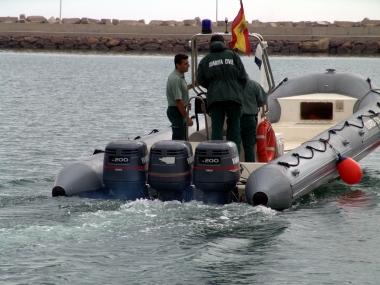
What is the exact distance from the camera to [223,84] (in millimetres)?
11359

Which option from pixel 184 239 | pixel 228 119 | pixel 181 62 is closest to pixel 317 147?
pixel 228 119

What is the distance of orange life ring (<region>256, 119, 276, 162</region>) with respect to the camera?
39.3ft

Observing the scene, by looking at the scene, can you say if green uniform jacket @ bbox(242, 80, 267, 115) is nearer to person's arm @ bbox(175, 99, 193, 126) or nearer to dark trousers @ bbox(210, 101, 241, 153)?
dark trousers @ bbox(210, 101, 241, 153)

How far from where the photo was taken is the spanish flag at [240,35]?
38.9 ft

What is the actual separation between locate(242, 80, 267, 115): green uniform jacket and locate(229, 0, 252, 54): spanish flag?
367mm

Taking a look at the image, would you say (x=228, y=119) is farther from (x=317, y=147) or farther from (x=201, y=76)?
(x=317, y=147)

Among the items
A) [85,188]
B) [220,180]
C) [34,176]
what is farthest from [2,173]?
[220,180]

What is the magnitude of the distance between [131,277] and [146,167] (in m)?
Result: 2.30

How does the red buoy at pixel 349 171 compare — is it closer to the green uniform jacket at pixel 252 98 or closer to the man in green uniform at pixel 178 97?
the green uniform jacket at pixel 252 98

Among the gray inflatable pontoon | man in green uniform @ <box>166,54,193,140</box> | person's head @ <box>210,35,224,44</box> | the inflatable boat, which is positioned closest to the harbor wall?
the gray inflatable pontoon

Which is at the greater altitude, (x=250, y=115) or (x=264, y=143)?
(x=250, y=115)

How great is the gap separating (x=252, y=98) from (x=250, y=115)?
0.17 metres

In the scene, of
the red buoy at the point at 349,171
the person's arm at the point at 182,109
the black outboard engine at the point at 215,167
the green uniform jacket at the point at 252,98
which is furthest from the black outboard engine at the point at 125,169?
the red buoy at the point at 349,171

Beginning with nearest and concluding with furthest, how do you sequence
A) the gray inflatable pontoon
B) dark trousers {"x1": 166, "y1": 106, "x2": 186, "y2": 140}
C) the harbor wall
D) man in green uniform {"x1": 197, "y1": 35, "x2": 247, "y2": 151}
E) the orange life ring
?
the gray inflatable pontoon → man in green uniform {"x1": 197, "y1": 35, "x2": 247, "y2": 151} → dark trousers {"x1": 166, "y1": 106, "x2": 186, "y2": 140} → the orange life ring → the harbor wall
